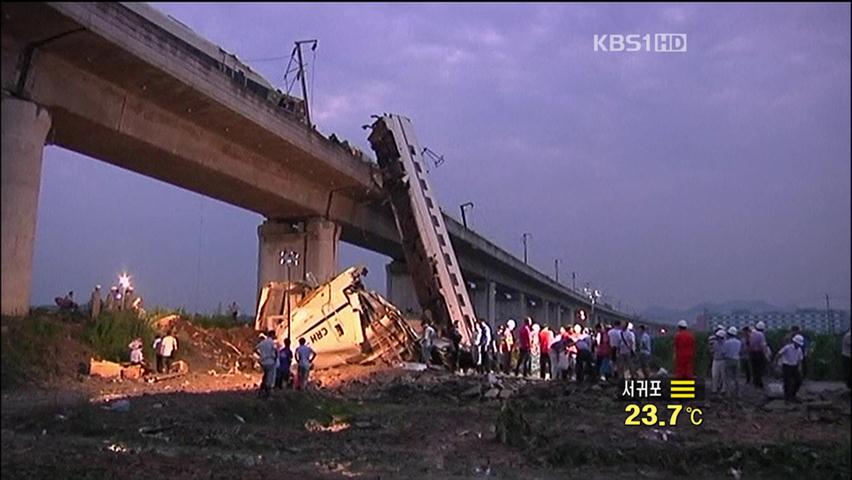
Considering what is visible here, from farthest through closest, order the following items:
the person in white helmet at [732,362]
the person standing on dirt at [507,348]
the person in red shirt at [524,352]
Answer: the person standing on dirt at [507,348]
the person in red shirt at [524,352]
the person in white helmet at [732,362]

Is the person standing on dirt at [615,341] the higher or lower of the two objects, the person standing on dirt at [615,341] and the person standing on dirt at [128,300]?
the lower

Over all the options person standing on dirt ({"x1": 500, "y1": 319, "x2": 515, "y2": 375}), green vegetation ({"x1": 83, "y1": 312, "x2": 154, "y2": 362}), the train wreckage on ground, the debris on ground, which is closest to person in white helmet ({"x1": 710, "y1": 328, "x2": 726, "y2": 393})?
person standing on dirt ({"x1": 500, "y1": 319, "x2": 515, "y2": 375})

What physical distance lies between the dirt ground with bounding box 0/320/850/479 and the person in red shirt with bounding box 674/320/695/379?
23.4 inches

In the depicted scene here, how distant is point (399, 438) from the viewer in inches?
461

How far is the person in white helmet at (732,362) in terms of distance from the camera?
14.8 m

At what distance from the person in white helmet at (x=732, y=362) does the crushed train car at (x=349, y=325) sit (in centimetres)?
809

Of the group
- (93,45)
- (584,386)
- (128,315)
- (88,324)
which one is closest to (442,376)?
(584,386)

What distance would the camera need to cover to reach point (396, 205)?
842 inches

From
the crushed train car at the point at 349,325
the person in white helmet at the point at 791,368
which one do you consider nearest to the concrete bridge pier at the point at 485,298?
the crushed train car at the point at 349,325

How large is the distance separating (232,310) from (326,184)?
5.79 meters

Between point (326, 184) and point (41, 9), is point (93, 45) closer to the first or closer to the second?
point (41, 9)

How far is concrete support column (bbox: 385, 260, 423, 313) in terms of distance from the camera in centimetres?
2267

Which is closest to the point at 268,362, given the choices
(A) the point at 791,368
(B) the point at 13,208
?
(A) the point at 791,368

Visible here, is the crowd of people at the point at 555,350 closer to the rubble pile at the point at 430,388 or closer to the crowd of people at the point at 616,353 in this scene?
the crowd of people at the point at 616,353
